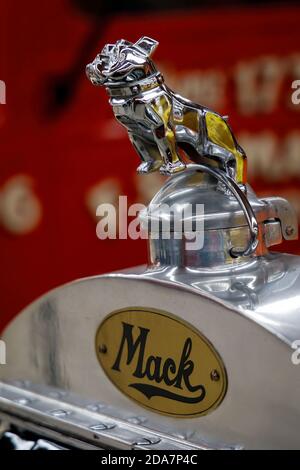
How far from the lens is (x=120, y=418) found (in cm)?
→ 101

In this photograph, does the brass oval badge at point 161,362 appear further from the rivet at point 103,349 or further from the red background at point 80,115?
the red background at point 80,115

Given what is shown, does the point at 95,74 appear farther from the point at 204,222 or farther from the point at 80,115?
the point at 80,115

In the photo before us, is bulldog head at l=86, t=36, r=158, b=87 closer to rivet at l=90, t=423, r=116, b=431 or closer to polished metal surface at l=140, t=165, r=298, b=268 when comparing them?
polished metal surface at l=140, t=165, r=298, b=268

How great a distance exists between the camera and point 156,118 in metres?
0.93

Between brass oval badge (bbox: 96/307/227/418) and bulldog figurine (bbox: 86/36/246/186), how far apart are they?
7.7 inches

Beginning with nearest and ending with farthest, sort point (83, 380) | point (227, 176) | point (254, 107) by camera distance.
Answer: point (227, 176) < point (83, 380) < point (254, 107)

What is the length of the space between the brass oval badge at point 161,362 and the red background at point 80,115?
987 mm

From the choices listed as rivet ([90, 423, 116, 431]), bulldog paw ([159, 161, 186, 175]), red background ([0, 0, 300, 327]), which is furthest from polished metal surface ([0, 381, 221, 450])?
red background ([0, 0, 300, 327])

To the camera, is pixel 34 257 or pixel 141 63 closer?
pixel 141 63

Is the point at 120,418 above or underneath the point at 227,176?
underneath
